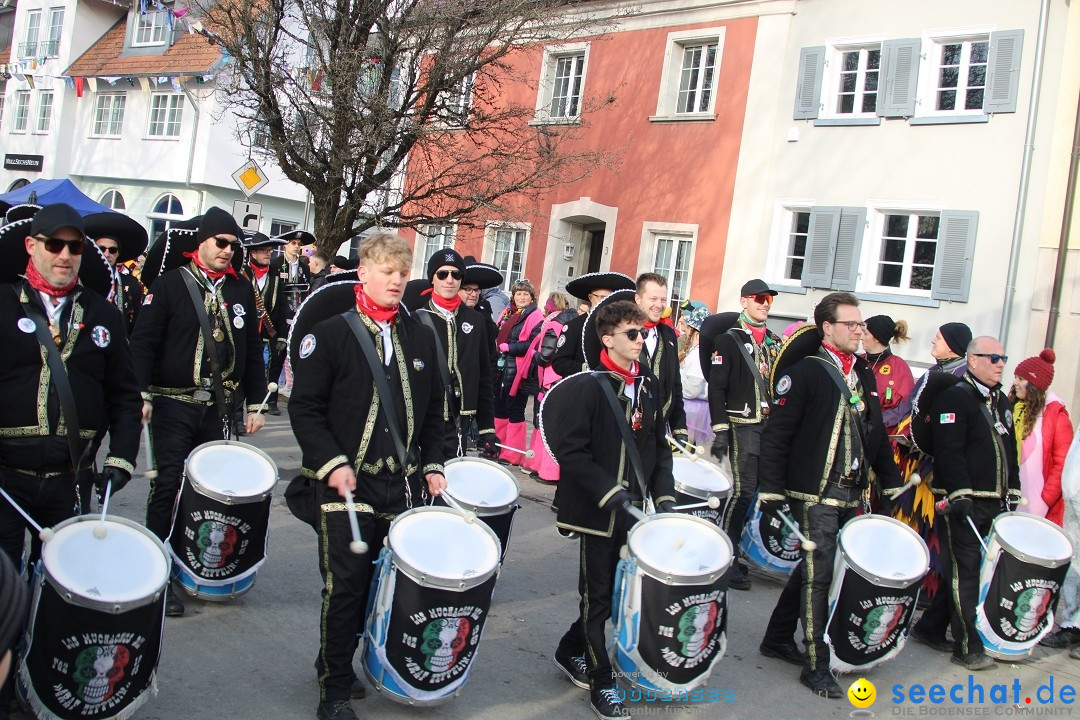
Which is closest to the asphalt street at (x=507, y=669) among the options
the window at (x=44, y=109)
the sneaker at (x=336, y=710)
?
the sneaker at (x=336, y=710)

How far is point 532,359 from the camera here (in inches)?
451

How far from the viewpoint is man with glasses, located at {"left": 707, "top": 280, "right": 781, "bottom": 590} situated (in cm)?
737

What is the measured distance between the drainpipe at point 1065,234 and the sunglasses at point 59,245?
13.6 meters

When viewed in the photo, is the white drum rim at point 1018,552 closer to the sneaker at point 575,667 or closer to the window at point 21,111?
the sneaker at point 575,667

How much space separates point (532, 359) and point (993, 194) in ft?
26.7

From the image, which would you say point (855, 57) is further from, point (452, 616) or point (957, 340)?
point (452, 616)

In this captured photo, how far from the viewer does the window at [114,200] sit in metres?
34.8

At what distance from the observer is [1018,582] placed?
6.21 metres

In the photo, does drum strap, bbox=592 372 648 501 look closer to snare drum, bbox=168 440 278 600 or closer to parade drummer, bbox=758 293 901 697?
parade drummer, bbox=758 293 901 697

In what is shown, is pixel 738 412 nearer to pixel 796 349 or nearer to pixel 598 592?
pixel 796 349

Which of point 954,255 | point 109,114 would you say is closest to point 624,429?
point 954,255

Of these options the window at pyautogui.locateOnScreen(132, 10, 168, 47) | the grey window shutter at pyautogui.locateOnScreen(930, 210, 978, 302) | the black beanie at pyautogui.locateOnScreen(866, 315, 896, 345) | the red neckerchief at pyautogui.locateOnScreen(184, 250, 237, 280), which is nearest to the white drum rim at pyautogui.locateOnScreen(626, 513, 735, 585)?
the red neckerchief at pyautogui.locateOnScreen(184, 250, 237, 280)

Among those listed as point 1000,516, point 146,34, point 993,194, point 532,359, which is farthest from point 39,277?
point 146,34

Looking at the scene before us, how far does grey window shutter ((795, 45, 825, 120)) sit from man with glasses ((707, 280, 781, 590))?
1041 centimetres
